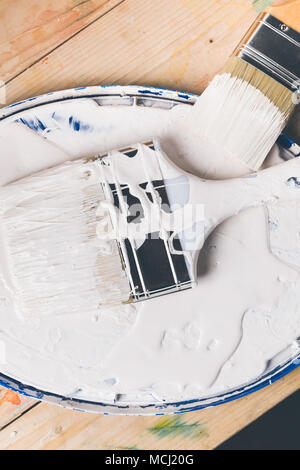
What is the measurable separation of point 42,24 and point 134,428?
2.49 ft

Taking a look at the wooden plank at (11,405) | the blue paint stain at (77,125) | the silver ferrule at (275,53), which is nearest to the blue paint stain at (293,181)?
the silver ferrule at (275,53)

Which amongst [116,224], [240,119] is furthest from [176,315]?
[240,119]

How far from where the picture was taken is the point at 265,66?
2.02 feet

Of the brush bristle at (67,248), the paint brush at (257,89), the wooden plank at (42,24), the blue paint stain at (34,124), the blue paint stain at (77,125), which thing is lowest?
the brush bristle at (67,248)

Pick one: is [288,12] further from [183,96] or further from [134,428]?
[134,428]

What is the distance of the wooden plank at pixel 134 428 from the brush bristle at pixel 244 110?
17.7 inches

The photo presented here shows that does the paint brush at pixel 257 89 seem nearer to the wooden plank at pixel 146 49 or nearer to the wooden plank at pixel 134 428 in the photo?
the wooden plank at pixel 146 49

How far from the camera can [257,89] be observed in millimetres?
616

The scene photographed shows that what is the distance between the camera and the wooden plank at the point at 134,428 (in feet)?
2.52

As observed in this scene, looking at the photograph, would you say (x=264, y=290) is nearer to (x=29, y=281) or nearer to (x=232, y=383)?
(x=232, y=383)

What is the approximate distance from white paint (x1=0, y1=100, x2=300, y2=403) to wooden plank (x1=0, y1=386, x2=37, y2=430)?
3.9 inches

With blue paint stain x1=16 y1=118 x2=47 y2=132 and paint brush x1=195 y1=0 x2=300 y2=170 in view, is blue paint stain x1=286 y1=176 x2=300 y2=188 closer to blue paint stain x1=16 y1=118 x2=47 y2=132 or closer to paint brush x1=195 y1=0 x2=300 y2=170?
paint brush x1=195 y1=0 x2=300 y2=170
